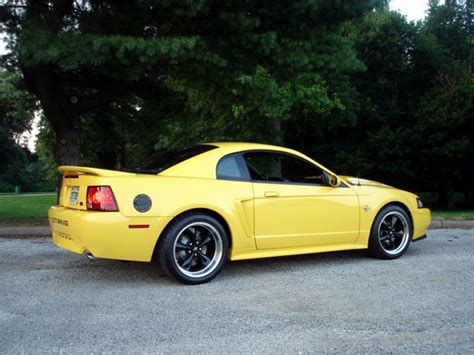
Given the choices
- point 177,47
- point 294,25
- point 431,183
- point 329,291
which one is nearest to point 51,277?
Result: point 329,291

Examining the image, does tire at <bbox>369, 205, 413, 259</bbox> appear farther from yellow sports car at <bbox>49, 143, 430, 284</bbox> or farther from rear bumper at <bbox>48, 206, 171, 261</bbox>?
rear bumper at <bbox>48, 206, 171, 261</bbox>

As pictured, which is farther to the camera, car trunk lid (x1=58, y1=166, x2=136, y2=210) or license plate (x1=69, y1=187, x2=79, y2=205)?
license plate (x1=69, y1=187, x2=79, y2=205)

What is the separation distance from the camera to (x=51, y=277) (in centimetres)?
575

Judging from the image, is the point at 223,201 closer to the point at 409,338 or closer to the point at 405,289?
the point at 405,289

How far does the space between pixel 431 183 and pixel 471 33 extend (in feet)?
41.9

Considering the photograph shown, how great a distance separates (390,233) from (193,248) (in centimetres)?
280

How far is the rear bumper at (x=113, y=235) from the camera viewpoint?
16.7 ft

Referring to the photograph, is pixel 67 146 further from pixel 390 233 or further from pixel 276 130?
pixel 276 130

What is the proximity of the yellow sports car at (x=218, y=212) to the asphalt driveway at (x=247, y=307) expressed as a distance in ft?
1.07

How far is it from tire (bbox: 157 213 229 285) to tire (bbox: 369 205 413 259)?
7.01 ft

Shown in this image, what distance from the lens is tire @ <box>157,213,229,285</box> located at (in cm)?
530

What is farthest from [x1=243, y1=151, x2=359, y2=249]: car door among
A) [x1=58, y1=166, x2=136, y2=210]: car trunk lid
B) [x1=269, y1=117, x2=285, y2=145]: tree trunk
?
[x1=269, y1=117, x2=285, y2=145]: tree trunk

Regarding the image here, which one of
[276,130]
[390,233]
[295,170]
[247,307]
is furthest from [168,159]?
[276,130]

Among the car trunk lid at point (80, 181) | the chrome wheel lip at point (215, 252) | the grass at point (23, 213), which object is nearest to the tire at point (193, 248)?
the chrome wheel lip at point (215, 252)
